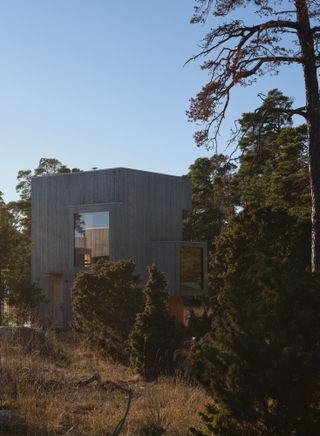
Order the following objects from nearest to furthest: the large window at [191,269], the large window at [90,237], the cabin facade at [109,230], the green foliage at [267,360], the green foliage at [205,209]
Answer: the green foliage at [267,360], the large window at [90,237], the cabin facade at [109,230], the large window at [191,269], the green foliage at [205,209]

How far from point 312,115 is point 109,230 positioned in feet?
40.3

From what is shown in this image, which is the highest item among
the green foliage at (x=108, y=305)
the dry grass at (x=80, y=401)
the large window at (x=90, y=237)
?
the large window at (x=90, y=237)

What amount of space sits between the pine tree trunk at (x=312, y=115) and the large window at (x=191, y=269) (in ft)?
40.1

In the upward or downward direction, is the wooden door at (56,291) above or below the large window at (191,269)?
→ below

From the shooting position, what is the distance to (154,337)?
482 inches

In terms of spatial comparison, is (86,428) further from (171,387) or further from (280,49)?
(280,49)

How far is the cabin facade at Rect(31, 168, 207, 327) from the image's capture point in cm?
2369

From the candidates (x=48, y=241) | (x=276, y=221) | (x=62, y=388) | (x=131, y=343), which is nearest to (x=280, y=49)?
(x=276, y=221)

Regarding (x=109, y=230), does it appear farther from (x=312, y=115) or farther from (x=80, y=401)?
(x=80, y=401)

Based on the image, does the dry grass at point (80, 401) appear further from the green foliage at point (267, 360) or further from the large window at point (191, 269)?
the large window at point (191, 269)

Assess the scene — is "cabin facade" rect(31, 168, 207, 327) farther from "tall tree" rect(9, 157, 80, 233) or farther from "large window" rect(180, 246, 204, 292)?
"tall tree" rect(9, 157, 80, 233)

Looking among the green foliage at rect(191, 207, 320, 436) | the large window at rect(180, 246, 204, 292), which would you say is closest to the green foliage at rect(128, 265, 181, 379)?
the green foliage at rect(191, 207, 320, 436)

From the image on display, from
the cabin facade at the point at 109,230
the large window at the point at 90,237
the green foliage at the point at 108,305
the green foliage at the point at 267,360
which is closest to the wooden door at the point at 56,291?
the cabin facade at the point at 109,230

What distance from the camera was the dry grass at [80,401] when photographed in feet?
23.5
